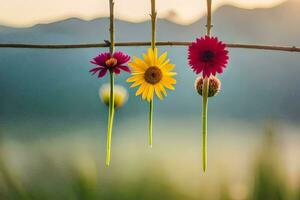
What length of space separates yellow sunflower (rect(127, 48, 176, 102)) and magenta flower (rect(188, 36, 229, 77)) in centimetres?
7

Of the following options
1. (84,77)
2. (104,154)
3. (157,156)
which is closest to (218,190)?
(157,156)

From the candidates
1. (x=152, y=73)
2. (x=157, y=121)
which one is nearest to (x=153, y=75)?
(x=152, y=73)

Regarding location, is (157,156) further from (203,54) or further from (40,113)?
(203,54)

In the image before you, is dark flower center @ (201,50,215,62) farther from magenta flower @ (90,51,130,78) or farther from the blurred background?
the blurred background

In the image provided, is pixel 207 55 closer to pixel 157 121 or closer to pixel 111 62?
pixel 111 62

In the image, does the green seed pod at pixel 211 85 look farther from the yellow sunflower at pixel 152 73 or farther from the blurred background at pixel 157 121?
the blurred background at pixel 157 121

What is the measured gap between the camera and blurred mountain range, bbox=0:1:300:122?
1069mm

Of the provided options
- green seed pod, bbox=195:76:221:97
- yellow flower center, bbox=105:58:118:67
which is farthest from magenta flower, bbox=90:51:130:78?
green seed pod, bbox=195:76:221:97

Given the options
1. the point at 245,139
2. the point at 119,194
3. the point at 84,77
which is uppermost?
the point at 84,77

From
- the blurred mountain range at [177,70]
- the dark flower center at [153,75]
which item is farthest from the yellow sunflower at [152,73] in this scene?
the blurred mountain range at [177,70]

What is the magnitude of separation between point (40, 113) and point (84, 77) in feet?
0.40

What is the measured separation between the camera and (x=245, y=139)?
1.11 m

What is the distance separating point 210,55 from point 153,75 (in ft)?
0.37

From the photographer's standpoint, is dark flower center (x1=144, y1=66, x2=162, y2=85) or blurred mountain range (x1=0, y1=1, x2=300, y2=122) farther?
blurred mountain range (x1=0, y1=1, x2=300, y2=122)
